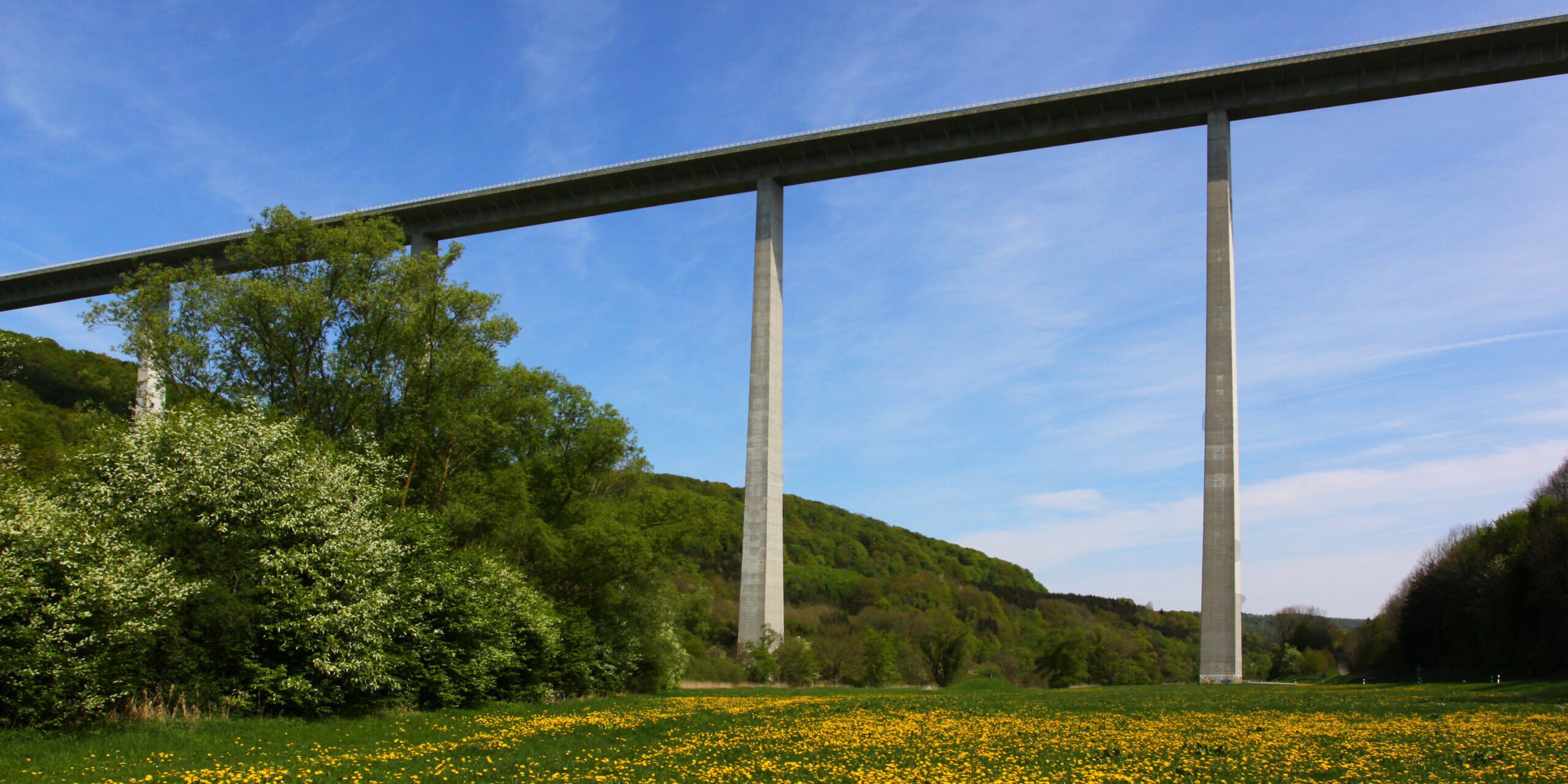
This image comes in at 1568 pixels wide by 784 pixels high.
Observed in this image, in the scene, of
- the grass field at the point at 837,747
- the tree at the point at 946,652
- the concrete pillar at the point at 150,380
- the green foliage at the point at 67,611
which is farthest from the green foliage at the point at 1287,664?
the green foliage at the point at 67,611

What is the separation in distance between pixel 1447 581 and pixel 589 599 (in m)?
64.9

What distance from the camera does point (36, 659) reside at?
14.5m

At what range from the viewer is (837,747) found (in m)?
16.0

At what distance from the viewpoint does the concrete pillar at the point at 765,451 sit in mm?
47562

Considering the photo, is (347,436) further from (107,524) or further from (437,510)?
(107,524)

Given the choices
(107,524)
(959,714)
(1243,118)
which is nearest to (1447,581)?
(1243,118)

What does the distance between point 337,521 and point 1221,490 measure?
35.9 meters

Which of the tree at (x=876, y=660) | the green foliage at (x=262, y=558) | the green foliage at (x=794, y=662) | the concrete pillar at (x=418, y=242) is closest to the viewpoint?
the green foliage at (x=262, y=558)

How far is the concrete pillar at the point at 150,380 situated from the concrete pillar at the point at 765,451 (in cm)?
2530

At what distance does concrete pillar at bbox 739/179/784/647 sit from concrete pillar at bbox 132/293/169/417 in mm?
25303

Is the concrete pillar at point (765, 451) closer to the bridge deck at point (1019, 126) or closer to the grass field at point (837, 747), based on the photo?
the bridge deck at point (1019, 126)

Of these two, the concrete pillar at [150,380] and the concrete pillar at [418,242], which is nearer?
the concrete pillar at [150,380]

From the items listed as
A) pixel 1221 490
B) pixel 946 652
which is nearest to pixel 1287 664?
pixel 946 652

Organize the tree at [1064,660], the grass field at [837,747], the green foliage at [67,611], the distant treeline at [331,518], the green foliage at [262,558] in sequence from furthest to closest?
the tree at [1064,660] → the green foliage at [262,558] → the distant treeline at [331,518] → the green foliage at [67,611] → the grass field at [837,747]
